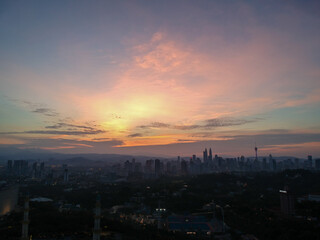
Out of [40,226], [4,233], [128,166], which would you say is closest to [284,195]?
[40,226]

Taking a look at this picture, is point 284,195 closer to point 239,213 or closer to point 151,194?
point 239,213

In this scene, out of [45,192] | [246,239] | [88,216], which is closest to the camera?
[246,239]

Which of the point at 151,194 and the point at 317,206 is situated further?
the point at 151,194

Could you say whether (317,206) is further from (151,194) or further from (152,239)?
(151,194)

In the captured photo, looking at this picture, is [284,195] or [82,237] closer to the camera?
[82,237]

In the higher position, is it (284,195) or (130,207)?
(284,195)

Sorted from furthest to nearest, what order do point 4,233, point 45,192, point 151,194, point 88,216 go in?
1. point 45,192
2. point 151,194
3. point 88,216
4. point 4,233

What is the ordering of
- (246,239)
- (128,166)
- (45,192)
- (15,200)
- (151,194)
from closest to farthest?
(246,239)
(15,200)
(151,194)
(45,192)
(128,166)

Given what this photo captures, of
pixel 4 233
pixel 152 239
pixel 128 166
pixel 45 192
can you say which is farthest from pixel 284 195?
pixel 128 166

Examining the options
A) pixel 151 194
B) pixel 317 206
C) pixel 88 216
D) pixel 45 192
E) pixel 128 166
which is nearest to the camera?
pixel 88 216
